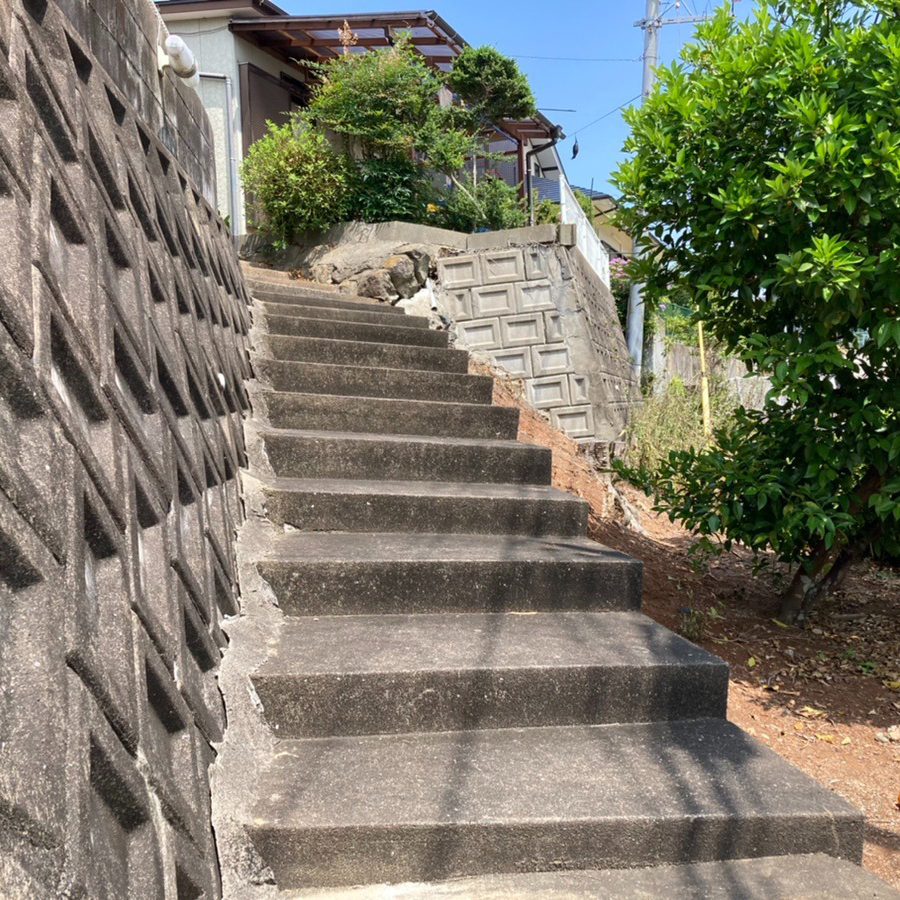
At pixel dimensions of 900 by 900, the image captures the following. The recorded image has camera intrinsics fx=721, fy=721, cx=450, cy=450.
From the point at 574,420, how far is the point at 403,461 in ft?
10.2

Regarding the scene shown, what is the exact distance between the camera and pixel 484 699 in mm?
2141

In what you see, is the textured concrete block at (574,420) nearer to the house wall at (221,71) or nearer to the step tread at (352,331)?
the step tread at (352,331)

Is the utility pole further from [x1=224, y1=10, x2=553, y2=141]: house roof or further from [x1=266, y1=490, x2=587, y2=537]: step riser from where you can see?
[x1=266, y1=490, x2=587, y2=537]: step riser

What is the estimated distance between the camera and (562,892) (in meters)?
1.67

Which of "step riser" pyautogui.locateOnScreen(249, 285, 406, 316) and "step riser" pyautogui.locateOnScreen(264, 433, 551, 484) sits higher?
"step riser" pyautogui.locateOnScreen(249, 285, 406, 316)

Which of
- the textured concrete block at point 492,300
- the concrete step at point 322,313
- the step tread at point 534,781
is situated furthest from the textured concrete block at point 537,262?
the step tread at point 534,781

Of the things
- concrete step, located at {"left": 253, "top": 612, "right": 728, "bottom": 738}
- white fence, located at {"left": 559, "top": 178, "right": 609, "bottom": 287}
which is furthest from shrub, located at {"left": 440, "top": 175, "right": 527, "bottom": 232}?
concrete step, located at {"left": 253, "top": 612, "right": 728, "bottom": 738}

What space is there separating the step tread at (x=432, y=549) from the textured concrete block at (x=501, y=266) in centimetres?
362

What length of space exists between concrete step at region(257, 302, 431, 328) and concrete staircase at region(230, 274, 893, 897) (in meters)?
1.70

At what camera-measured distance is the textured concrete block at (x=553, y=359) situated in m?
6.18

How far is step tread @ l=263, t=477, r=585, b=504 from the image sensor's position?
302 centimetres

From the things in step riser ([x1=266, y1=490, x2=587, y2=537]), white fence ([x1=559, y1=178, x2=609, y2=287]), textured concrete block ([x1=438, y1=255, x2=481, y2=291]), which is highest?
white fence ([x1=559, y1=178, x2=609, y2=287])

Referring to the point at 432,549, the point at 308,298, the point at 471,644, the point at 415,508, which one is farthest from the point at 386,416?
the point at 308,298

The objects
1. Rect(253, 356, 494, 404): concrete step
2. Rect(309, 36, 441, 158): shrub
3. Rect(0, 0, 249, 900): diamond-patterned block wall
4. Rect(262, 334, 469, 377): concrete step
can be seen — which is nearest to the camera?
Rect(0, 0, 249, 900): diamond-patterned block wall
